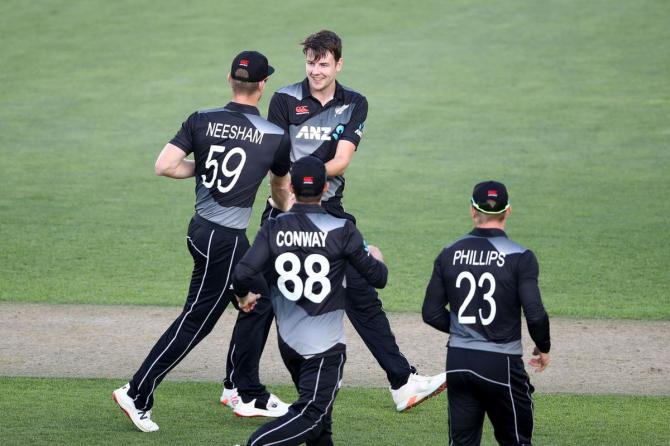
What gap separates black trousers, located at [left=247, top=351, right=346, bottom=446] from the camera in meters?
6.30

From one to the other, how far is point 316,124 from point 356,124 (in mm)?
293

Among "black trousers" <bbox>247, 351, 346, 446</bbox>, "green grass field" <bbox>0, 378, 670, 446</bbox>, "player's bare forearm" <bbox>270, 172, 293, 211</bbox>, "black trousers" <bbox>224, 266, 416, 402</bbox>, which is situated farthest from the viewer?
"black trousers" <bbox>224, 266, 416, 402</bbox>

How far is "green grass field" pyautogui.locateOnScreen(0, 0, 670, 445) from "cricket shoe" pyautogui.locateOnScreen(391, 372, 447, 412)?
12cm

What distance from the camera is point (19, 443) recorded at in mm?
7195

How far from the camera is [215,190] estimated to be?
7.66 metres

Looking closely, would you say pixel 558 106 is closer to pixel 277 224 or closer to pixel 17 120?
pixel 17 120

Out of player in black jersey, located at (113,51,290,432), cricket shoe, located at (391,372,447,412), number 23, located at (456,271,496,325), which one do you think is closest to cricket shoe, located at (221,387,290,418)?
player in black jersey, located at (113,51,290,432)

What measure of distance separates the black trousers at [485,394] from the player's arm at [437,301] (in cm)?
20

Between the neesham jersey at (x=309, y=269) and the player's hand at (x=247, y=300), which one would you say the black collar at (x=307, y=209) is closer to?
the neesham jersey at (x=309, y=269)

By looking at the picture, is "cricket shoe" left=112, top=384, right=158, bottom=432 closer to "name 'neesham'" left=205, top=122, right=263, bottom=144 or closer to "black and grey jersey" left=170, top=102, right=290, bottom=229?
"black and grey jersey" left=170, top=102, right=290, bottom=229

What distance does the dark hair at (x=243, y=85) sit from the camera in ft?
24.9

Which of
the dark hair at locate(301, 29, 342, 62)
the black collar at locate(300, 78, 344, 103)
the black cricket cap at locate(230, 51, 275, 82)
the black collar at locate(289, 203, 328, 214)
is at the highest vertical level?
the dark hair at locate(301, 29, 342, 62)

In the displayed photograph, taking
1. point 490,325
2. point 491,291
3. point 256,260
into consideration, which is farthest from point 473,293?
point 256,260

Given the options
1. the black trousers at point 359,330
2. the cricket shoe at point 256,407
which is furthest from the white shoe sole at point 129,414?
the black trousers at point 359,330
